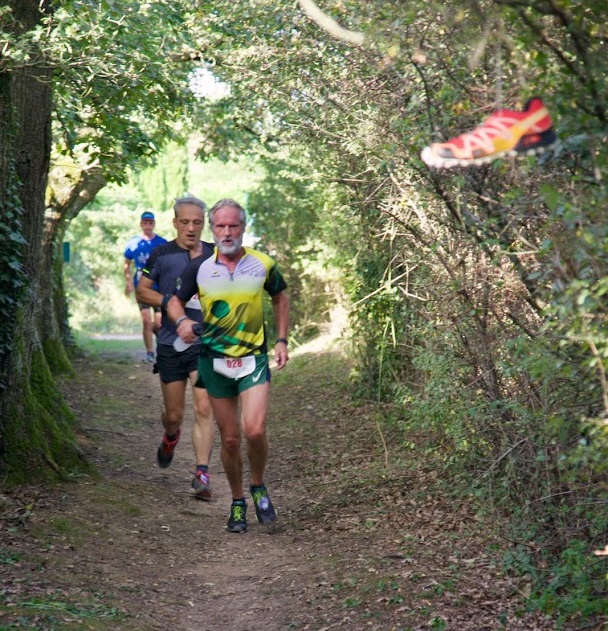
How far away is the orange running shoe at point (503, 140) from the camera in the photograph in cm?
393

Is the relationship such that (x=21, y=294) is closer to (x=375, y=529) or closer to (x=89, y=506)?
(x=89, y=506)

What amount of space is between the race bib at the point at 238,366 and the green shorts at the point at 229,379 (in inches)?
0.6

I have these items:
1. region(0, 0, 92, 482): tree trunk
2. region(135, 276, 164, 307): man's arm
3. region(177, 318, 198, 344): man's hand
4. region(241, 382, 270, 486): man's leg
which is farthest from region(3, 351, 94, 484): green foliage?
region(241, 382, 270, 486): man's leg

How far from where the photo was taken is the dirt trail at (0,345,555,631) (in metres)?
5.87

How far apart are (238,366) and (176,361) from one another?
5.85 ft

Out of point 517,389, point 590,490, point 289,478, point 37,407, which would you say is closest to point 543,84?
point 590,490

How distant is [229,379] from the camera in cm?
780

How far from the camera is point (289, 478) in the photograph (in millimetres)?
10336

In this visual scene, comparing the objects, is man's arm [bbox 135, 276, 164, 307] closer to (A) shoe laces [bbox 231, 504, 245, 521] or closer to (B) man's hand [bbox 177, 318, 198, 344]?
(B) man's hand [bbox 177, 318, 198, 344]

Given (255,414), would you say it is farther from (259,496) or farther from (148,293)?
(148,293)

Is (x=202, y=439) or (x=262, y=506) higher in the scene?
(x=202, y=439)

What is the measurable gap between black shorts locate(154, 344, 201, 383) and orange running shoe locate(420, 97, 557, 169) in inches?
220

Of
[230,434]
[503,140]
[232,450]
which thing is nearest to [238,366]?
[230,434]

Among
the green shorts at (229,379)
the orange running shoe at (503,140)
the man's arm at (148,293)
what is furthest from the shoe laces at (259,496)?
the orange running shoe at (503,140)
